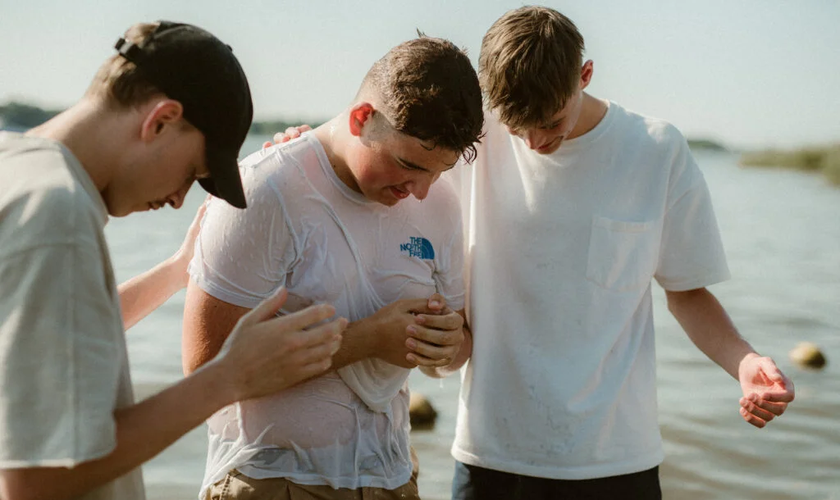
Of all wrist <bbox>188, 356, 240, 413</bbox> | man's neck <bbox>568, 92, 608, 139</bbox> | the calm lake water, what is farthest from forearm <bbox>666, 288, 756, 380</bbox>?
the calm lake water

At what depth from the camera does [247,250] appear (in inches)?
94.8

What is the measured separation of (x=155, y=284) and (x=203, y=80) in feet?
3.37

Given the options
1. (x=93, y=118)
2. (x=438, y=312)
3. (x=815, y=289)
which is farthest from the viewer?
(x=815, y=289)

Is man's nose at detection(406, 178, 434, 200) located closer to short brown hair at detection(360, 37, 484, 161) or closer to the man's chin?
short brown hair at detection(360, 37, 484, 161)

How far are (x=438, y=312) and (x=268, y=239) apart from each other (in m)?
0.52

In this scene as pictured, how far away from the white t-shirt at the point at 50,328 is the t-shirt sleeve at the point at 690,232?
6.03ft

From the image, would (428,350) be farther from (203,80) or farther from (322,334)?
(203,80)

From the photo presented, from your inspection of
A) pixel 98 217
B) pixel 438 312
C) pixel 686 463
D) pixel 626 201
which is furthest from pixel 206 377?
pixel 686 463

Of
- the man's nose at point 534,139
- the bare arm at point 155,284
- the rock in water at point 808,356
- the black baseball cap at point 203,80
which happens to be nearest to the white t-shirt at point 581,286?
the man's nose at point 534,139

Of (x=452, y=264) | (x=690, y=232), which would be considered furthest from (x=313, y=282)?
(x=690, y=232)

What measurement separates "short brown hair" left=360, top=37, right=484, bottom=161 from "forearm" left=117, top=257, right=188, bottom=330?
0.82m

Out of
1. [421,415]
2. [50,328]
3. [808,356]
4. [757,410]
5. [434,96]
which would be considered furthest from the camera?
[808,356]

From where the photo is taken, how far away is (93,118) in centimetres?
179

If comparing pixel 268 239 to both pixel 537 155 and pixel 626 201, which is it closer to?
pixel 537 155
